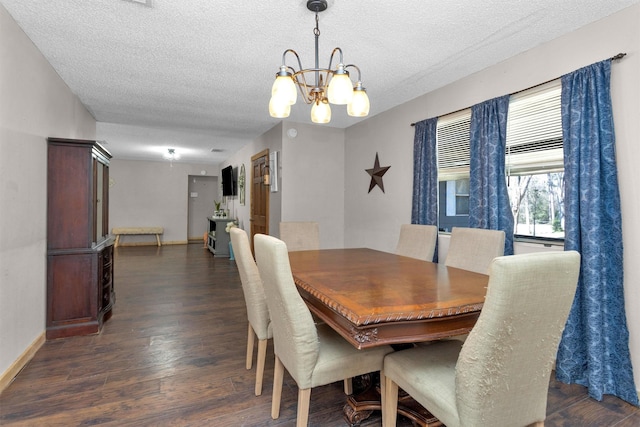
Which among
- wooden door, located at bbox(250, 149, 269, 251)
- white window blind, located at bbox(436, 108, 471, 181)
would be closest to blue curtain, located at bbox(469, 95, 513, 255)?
white window blind, located at bbox(436, 108, 471, 181)

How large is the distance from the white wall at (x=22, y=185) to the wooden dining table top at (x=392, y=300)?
1958 millimetres

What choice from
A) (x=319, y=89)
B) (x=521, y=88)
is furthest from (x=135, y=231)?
(x=521, y=88)

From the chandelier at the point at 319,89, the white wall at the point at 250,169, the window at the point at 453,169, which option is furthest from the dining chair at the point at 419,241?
the white wall at the point at 250,169

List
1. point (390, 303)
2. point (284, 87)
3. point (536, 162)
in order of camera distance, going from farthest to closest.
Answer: point (536, 162) < point (284, 87) < point (390, 303)

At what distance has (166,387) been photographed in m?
2.08

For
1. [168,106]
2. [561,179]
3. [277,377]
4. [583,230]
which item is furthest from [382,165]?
[277,377]

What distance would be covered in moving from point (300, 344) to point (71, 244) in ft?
8.56

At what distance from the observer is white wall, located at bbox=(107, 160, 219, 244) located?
29.6ft

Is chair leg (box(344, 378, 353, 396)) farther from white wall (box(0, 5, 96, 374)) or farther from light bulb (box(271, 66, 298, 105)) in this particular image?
white wall (box(0, 5, 96, 374))

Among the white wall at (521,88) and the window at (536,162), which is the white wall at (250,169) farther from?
the window at (536,162)

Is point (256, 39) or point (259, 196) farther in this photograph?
point (259, 196)

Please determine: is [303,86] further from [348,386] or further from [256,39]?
[348,386]

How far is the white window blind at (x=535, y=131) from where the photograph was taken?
246 cm

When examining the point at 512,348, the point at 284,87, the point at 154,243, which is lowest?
the point at 154,243
